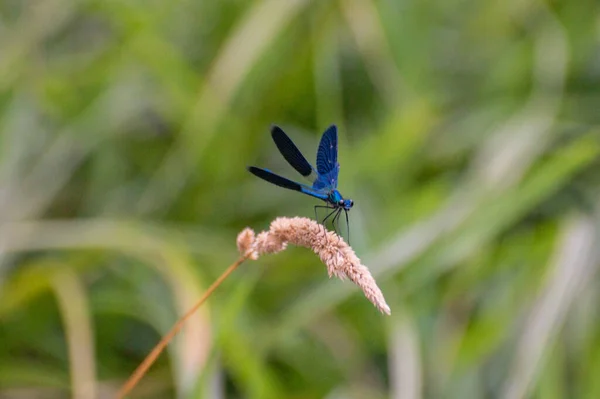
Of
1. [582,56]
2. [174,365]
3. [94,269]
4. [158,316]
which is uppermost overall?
[582,56]

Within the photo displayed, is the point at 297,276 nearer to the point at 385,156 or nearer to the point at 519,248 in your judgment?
the point at 385,156

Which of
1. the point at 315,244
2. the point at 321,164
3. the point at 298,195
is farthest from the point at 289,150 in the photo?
the point at 298,195

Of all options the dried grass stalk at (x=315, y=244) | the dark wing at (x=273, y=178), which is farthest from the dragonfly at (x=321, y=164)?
the dried grass stalk at (x=315, y=244)

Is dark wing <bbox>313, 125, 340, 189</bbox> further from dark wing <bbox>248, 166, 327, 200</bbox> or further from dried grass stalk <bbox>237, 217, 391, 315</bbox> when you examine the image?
dried grass stalk <bbox>237, 217, 391, 315</bbox>

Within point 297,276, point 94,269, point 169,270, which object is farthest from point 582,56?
point 94,269

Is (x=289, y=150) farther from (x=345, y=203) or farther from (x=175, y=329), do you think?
(x=175, y=329)

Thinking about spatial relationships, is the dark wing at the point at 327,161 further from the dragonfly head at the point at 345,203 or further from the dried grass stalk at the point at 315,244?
the dried grass stalk at the point at 315,244
